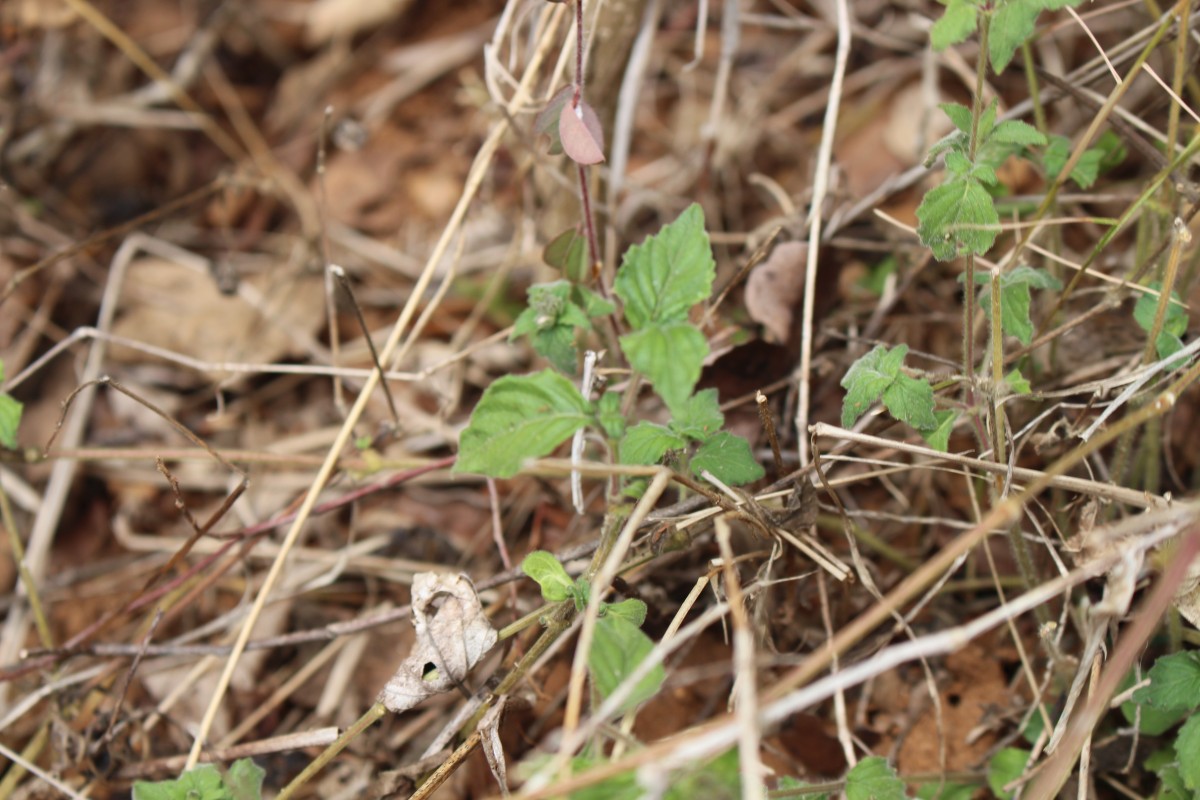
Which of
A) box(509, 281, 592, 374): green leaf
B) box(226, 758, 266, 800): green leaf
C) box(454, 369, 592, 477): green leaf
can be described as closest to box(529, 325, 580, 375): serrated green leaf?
box(509, 281, 592, 374): green leaf

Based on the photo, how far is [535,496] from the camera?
184 cm

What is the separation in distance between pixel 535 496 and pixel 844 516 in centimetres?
68

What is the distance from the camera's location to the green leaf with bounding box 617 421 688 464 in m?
1.19

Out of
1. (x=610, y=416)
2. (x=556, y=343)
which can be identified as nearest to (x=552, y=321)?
(x=556, y=343)

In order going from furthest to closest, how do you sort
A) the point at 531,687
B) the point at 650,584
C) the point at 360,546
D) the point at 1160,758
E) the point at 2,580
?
the point at 2,580
the point at 360,546
the point at 650,584
the point at 531,687
the point at 1160,758

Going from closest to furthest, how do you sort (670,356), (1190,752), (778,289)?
1. (670,356)
2. (1190,752)
3. (778,289)

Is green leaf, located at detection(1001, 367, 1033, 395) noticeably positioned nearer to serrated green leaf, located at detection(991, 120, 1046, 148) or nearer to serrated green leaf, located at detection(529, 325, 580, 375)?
serrated green leaf, located at detection(991, 120, 1046, 148)

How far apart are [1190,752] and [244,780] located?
1.15m

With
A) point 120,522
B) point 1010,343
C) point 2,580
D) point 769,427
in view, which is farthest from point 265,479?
point 1010,343

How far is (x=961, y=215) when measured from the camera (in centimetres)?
115

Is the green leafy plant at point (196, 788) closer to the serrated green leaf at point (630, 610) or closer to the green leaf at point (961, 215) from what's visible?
the serrated green leaf at point (630, 610)

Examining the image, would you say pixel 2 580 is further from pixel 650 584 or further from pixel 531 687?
pixel 650 584

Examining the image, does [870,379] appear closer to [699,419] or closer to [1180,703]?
[699,419]

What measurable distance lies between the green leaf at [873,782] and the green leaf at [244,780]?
74cm
